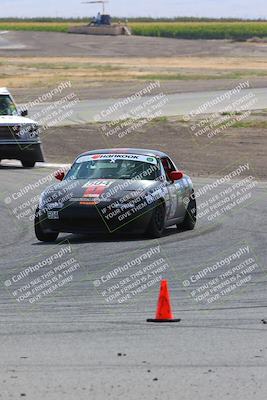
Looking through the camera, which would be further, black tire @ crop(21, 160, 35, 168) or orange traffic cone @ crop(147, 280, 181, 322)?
black tire @ crop(21, 160, 35, 168)

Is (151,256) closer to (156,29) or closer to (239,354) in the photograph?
(239,354)

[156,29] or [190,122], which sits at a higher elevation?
[190,122]

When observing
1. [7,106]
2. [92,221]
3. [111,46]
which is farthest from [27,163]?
[111,46]

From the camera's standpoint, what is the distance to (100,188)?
16.5 metres

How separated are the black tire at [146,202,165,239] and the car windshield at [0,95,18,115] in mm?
13112

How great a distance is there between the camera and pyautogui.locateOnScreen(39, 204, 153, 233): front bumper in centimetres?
1616

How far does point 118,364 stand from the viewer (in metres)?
8.37

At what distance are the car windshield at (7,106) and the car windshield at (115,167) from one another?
472 inches

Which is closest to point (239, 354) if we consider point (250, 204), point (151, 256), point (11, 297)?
point (11, 297)

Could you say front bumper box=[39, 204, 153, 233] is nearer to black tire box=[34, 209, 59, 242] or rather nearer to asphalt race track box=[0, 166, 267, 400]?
black tire box=[34, 209, 59, 242]

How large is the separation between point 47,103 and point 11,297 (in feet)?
126

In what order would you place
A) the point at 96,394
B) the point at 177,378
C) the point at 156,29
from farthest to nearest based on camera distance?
the point at 156,29 < the point at 177,378 < the point at 96,394

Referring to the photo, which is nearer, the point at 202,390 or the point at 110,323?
the point at 202,390
